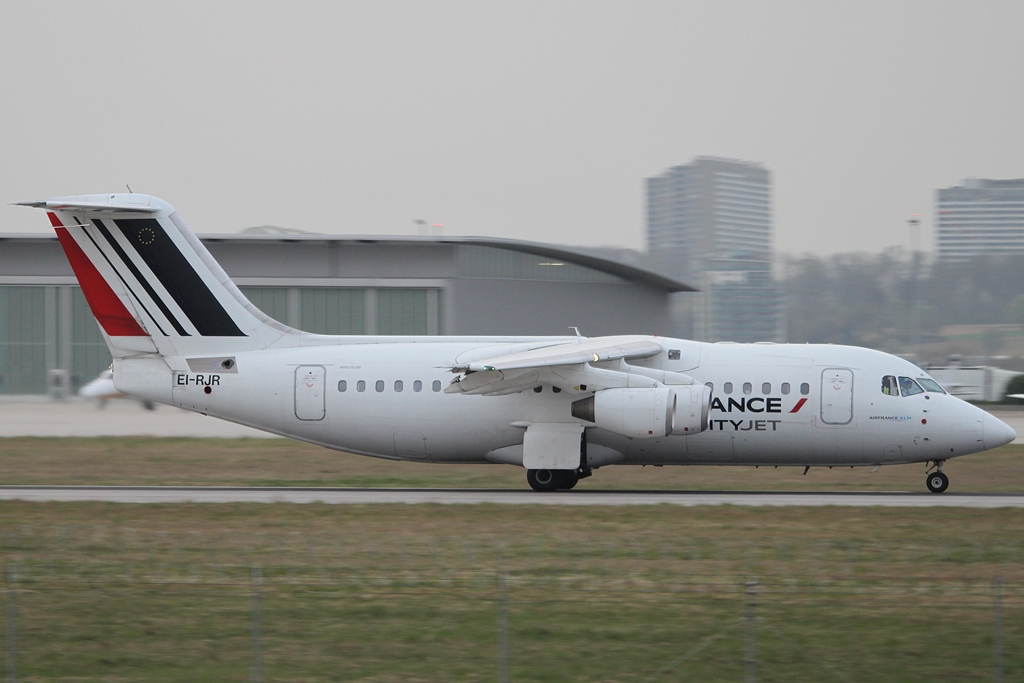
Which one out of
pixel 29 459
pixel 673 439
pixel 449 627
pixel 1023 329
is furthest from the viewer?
pixel 1023 329

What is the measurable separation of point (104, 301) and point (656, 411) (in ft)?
39.1

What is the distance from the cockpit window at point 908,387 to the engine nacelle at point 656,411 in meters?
4.15

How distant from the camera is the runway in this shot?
2112cm

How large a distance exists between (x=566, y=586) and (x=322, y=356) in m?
11.9

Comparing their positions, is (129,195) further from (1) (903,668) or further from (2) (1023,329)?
(2) (1023,329)

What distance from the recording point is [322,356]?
2417 cm

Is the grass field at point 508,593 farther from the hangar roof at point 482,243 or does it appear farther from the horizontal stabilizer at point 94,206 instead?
the hangar roof at point 482,243

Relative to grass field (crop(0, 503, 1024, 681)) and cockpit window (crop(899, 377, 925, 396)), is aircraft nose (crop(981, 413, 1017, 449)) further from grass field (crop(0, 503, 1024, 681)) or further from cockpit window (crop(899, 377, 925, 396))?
grass field (crop(0, 503, 1024, 681))

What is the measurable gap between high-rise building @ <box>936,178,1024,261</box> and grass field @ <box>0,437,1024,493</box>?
74.4m

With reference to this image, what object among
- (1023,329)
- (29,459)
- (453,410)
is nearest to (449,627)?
(453,410)

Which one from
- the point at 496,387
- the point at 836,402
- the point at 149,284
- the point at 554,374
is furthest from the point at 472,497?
the point at 149,284

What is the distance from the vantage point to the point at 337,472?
92.0 ft

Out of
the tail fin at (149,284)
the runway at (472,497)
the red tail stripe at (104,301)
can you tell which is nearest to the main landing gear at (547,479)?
the runway at (472,497)

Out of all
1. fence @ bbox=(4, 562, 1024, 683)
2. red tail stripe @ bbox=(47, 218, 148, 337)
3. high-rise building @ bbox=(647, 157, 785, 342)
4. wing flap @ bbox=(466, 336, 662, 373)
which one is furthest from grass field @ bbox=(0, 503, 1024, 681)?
high-rise building @ bbox=(647, 157, 785, 342)
